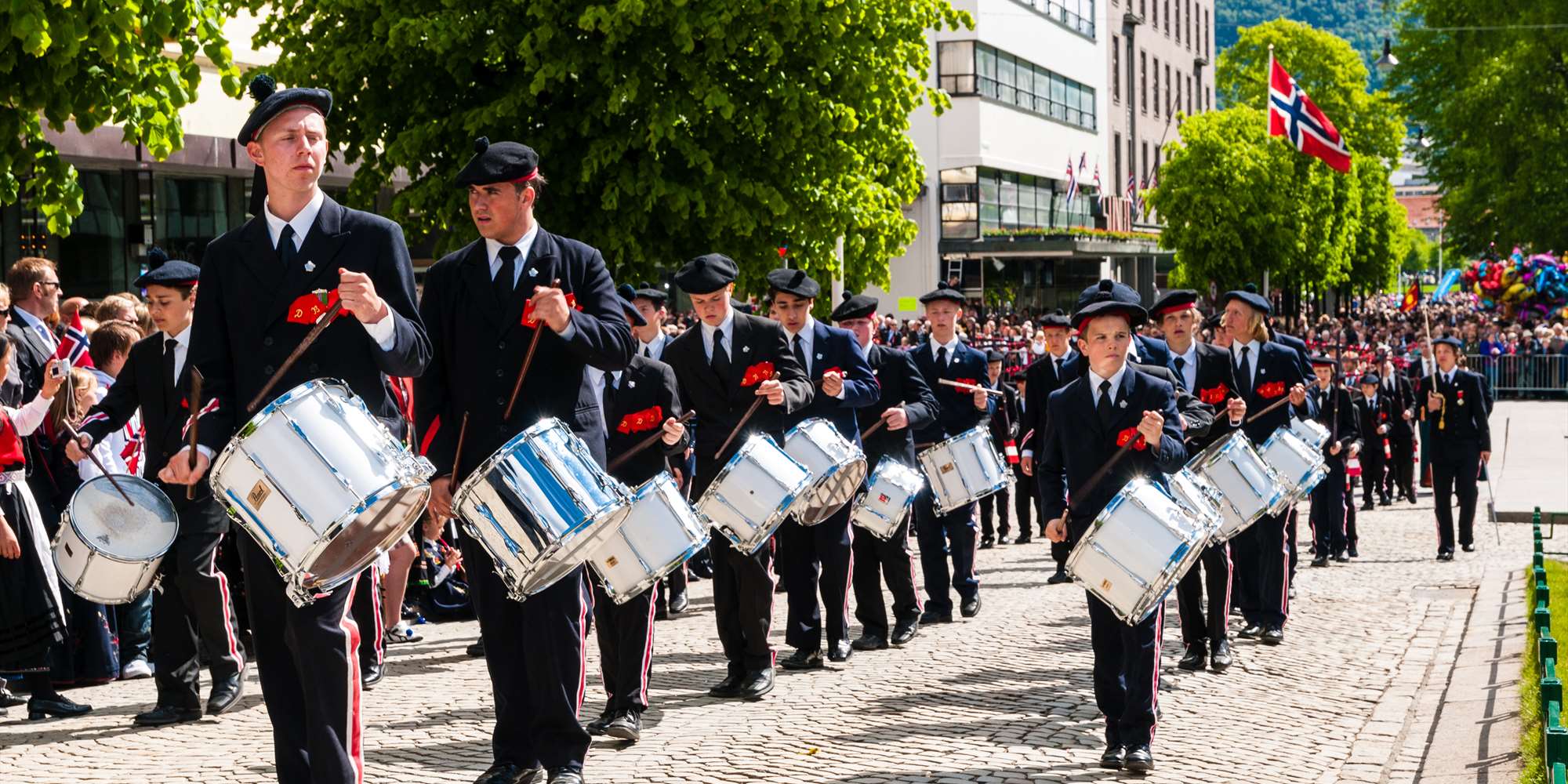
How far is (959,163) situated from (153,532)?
43274 mm

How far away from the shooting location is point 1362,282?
261 feet

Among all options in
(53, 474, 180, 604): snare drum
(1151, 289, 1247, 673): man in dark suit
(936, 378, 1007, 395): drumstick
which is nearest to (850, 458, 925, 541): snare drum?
(936, 378, 1007, 395): drumstick

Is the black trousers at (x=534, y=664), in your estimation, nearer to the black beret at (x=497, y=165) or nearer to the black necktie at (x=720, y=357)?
the black beret at (x=497, y=165)

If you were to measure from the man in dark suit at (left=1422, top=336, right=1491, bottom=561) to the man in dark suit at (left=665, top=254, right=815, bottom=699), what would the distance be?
8963 mm

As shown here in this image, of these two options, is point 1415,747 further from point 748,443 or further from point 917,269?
point 917,269

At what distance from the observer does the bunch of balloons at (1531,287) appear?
155 ft

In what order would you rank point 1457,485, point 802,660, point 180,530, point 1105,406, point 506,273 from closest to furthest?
point 506,273 < point 1105,406 < point 180,530 < point 802,660 < point 1457,485

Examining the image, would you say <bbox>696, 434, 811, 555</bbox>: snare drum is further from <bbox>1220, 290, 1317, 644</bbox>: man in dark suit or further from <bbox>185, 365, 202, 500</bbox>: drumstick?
<bbox>1220, 290, 1317, 644</bbox>: man in dark suit

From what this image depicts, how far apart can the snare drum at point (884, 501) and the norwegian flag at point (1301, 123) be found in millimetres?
24736

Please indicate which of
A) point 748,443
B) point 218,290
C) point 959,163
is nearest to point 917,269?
point 959,163

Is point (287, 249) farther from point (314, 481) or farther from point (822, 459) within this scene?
point (822, 459)

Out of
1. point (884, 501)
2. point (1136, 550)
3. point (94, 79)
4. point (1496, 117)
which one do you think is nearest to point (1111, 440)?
point (1136, 550)

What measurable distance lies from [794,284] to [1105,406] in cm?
272

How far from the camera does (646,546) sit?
732 centimetres
